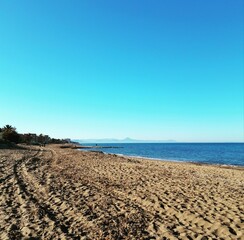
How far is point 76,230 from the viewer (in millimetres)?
6770

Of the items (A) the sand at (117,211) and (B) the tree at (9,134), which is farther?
(B) the tree at (9,134)

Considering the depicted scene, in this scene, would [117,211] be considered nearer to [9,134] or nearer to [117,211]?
[117,211]

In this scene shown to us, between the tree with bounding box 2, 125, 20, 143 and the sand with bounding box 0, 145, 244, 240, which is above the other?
the tree with bounding box 2, 125, 20, 143

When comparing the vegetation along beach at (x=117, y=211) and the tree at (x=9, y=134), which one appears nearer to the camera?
the vegetation along beach at (x=117, y=211)

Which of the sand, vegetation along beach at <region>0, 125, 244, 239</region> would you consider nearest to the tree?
vegetation along beach at <region>0, 125, 244, 239</region>

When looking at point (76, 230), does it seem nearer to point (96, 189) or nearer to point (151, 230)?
point (151, 230)

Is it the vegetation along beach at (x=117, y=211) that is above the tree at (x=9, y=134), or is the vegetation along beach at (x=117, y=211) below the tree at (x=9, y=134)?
below

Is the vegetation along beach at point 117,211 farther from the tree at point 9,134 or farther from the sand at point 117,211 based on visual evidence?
the tree at point 9,134

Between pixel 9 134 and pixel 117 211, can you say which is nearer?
pixel 117 211

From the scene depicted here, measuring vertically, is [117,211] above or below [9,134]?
below

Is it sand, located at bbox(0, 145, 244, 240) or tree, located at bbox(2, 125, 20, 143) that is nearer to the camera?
sand, located at bbox(0, 145, 244, 240)

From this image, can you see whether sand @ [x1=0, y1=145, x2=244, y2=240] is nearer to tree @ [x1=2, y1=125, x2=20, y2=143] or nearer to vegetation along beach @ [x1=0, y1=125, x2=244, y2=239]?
vegetation along beach @ [x1=0, y1=125, x2=244, y2=239]

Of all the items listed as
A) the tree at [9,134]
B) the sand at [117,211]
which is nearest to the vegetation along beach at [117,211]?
the sand at [117,211]

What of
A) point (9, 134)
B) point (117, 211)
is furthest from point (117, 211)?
point (9, 134)
